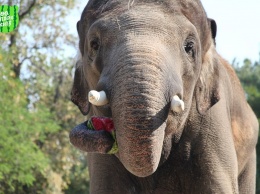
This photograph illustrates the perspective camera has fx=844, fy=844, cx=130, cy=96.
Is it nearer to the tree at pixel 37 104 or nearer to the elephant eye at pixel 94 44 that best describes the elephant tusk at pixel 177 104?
the elephant eye at pixel 94 44

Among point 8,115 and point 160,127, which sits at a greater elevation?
point 160,127

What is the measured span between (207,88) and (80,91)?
3.45 feet

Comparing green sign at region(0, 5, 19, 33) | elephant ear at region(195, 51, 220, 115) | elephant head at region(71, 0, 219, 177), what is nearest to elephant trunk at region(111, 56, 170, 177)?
elephant head at region(71, 0, 219, 177)

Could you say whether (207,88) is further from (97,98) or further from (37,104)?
(37,104)

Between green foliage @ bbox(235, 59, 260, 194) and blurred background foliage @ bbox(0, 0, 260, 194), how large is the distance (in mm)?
75

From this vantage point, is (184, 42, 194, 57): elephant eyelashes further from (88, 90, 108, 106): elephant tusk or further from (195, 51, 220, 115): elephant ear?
(88, 90, 108, 106): elephant tusk

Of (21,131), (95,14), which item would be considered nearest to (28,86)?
(21,131)

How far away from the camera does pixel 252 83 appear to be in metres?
45.2

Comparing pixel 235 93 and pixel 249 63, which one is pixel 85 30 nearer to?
pixel 235 93

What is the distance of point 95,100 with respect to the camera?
5176 millimetres

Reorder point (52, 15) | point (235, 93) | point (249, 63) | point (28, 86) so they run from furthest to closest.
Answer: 1. point (249, 63)
2. point (28, 86)
3. point (52, 15)
4. point (235, 93)

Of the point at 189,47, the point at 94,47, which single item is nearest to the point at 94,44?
the point at 94,47

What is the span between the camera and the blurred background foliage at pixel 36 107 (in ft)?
81.7

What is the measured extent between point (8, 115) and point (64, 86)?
7.24 meters
